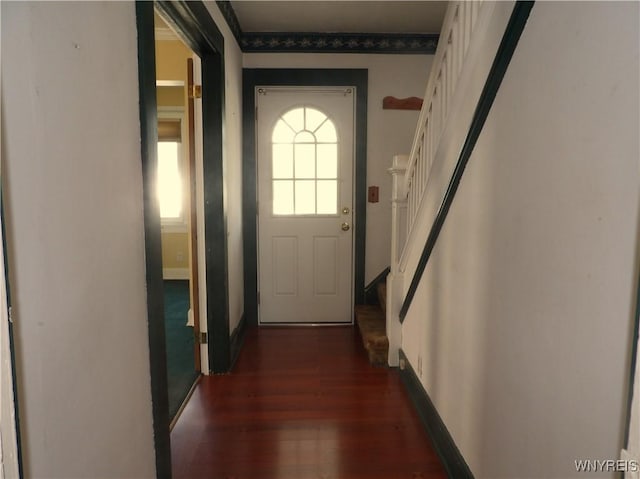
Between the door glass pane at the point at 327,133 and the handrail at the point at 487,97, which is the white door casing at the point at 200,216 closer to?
the door glass pane at the point at 327,133

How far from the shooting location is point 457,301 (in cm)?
178

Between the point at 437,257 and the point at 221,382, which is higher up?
the point at 437,257

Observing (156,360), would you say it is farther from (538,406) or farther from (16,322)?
(538,406)

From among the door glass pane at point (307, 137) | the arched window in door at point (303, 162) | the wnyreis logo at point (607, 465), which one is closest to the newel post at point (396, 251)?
the arched window in door at point (303, 162)

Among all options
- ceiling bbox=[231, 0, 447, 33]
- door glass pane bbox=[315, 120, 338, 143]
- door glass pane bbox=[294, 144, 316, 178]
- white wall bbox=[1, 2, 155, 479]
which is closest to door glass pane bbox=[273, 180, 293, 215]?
door glass pane bbox=[294, 144, 316, 178]

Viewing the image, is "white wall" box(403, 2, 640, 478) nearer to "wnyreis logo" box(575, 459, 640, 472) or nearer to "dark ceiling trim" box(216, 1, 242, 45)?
"wnyreis logo" box(575, 459, 640, 472)

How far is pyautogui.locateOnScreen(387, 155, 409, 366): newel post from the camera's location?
2783 millimetres

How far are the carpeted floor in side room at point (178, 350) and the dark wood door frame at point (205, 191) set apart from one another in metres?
0.22

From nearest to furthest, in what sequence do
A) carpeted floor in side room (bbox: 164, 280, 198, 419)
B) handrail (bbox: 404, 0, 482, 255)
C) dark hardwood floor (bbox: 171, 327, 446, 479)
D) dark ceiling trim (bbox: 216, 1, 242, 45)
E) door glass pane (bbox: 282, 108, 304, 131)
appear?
handrail (bbox: 404, 0, 482, 255), dark hardwood floor (bbox: 171, 327, 446, 479), carpeted floor in side room (bbox: 164, 280, 198, 419), dark ceiling trim (bbox: 216, 1, 242, 45), door glass pane (bbox: 282, 108, 304, 131)

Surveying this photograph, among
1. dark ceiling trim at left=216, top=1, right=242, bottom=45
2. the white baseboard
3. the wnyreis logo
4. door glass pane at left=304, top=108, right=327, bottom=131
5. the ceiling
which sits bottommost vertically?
the white baseboard

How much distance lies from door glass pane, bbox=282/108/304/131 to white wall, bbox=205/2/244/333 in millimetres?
435

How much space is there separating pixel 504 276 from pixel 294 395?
166 cm

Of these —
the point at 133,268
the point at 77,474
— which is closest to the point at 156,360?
the point at 133,268

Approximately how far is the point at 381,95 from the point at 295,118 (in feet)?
2.62
